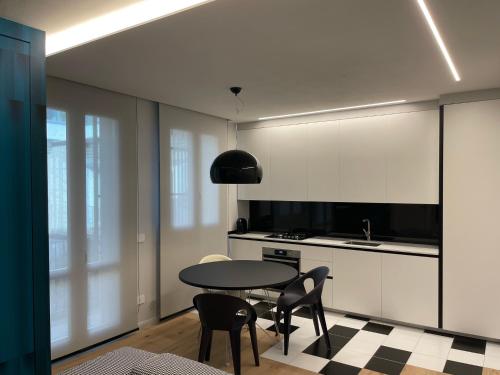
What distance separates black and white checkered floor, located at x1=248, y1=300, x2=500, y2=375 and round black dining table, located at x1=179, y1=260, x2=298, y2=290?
0.79m

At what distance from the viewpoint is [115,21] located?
7.41ft

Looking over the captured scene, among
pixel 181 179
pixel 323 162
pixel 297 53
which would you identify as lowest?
pixel 181 179

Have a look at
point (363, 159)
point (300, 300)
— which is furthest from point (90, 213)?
point (363, 159)

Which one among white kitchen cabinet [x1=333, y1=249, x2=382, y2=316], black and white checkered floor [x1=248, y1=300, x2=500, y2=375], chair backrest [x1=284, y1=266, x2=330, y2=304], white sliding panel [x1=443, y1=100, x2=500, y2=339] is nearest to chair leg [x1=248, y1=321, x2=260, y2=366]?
black and white checkered floor [x1=248, y1=300, x2=500, y2=375]

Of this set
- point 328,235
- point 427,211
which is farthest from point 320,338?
point 427,211

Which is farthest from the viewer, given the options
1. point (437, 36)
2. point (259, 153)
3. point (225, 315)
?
point (259, 153)

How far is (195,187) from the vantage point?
5.03 metres

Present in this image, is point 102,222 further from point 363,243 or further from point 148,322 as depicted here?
point 363,243

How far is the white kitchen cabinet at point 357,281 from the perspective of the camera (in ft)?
14.7

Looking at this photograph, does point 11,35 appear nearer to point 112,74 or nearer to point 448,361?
point 112,74

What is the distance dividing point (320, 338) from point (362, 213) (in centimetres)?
190

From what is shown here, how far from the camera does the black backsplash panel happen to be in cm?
474

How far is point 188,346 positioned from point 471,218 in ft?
10.6

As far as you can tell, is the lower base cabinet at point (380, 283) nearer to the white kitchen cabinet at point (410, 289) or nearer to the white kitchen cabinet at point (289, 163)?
the white kitchen cabinet at point (410, 289)
